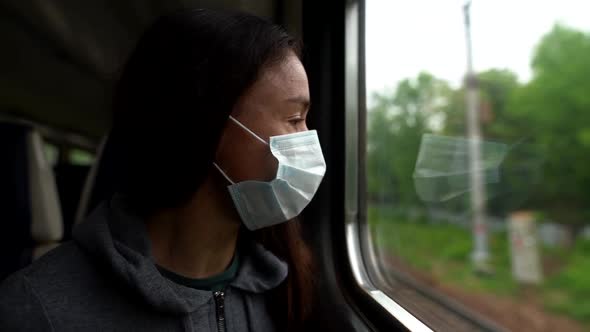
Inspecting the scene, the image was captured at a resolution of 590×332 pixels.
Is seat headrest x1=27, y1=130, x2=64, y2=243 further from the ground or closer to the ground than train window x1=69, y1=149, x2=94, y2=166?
closer to the ground

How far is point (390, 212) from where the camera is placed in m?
10.2

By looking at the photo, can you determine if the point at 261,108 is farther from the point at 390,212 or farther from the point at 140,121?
the point at 390,212

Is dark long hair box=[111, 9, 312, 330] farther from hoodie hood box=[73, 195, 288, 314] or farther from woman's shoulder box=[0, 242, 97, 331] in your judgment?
woman's shoulder box=[0, 242, 97, 331]

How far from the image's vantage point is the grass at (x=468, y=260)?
4113mm

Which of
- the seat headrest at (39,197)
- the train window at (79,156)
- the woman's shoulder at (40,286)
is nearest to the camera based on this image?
the woman's shoulder at (40,286)

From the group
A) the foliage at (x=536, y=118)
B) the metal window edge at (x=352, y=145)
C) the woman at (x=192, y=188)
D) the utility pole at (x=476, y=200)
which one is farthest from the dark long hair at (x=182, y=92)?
the utility pole at (x=476, y=200)

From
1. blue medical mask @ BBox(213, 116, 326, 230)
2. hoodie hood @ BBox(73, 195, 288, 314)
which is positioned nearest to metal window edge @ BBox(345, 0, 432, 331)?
blue medical mask @ BBox(213, 116, 326, 230)

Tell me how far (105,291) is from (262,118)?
1.51ft

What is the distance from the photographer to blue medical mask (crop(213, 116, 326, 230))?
0.95m

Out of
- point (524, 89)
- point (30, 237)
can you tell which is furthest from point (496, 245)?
point (30, 237)

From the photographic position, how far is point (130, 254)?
0.81 meters

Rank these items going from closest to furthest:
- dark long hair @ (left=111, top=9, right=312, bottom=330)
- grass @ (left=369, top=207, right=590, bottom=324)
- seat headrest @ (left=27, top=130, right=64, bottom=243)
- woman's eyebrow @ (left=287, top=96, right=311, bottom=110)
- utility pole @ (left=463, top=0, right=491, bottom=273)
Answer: dark long hair @ (left=111, top=9, right=312, bottom=330) < woman's eyebrow @ (left=287, top=96, right=311, bottom=110) < seat headrest @ (left=27, top=130, right=64, bottom=243) < grass @ (left=369, top=207, right=590, bottom=324) < utility pole @ (left=463, top=0, right=491, bottom=273)

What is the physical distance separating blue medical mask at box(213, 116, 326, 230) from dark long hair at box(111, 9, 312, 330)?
8 centimetres

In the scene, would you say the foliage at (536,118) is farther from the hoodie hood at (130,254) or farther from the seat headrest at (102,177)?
the hoodie hood at (130,254)
